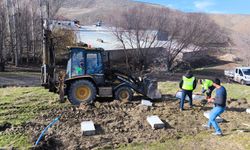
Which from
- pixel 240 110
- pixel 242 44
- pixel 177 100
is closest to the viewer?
pixel 240 110

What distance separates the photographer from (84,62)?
10.8 meters

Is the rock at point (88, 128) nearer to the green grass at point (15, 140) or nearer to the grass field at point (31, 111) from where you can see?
the grass field at point (31, 111)

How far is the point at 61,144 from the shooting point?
24.2 feet

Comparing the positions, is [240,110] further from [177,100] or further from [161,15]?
[161,15]

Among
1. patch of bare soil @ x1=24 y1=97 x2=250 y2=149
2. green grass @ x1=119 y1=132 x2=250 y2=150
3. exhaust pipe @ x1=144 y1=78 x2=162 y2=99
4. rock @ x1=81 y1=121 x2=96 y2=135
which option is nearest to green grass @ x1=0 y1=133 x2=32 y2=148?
patch of bare soil @ x1=24 y1=97 x2=250 y2=149

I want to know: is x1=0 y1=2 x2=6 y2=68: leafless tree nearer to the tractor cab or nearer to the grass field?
the grass field

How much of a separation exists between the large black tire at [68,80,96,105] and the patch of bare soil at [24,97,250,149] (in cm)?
42

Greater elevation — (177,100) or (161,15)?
(161,15)

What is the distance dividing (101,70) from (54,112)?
2316 mm

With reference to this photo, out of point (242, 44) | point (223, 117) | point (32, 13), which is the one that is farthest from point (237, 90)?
point (242, 44)

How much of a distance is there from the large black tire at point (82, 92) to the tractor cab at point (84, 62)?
33cm

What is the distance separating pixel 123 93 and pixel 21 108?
12.1ft

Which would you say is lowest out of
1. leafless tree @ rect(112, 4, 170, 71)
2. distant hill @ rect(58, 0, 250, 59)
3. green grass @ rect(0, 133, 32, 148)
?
green grass @ rect(0, 133, 32, 148)

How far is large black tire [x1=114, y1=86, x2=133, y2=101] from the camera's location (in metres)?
11.2
